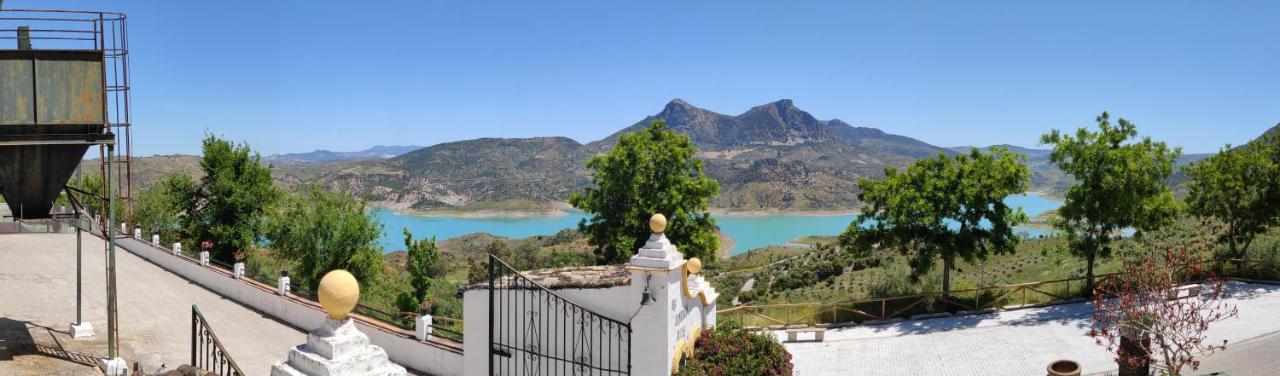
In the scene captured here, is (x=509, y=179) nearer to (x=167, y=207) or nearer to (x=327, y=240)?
(x=167, y=207)

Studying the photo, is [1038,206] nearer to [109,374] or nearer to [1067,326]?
[1067,326]

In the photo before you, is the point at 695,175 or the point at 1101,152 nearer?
the point at 1101,152

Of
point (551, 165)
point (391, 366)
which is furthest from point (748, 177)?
point (391, 366)

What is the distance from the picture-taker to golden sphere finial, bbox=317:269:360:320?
4121 millimetres

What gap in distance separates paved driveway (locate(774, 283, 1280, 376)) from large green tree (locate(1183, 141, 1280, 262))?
3196mm

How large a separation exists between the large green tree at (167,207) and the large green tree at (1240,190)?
119 ft

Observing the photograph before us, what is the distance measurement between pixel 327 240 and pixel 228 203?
22.8 ft

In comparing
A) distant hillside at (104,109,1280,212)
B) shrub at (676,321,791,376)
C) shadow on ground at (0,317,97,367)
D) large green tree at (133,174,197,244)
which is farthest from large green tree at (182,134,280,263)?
distant hillside at (104,109,1280,212)

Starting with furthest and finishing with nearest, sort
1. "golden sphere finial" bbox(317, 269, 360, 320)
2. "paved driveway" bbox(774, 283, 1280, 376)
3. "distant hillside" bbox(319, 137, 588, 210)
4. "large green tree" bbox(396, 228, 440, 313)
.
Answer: "distant hillside" bbox(319, 137, 588, 210), "large green tree" bbox(396, 228, 440, 313), "paved driveway" bbox(774, 283, 1280, 376), "golden sphere finial" bbox(317, 269, 360, 320)

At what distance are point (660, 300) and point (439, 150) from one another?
163937mm

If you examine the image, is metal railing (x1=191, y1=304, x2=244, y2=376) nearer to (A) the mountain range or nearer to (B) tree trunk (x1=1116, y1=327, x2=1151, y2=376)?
(B) tree trunk (x1=1116, y1=327, x2=1151, y2=376)

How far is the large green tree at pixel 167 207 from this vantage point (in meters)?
30.5

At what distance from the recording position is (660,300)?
8570 millimetres

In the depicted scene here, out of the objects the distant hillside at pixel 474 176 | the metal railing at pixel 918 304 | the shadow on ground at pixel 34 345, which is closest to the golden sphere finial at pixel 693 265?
the metal railing at pixel 918 304
